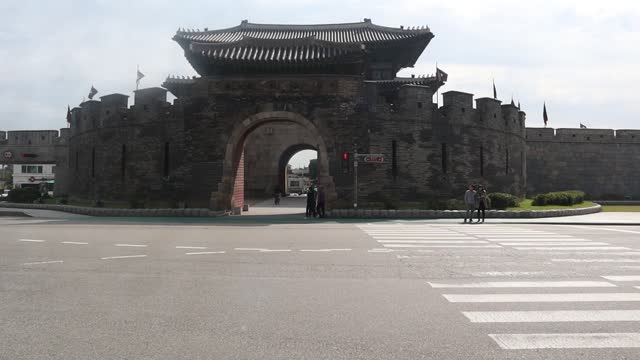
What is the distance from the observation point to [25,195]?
2786 cm

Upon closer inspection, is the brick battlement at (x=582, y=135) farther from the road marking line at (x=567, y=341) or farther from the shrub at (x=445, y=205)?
the road marking line at (x=567, y=341)

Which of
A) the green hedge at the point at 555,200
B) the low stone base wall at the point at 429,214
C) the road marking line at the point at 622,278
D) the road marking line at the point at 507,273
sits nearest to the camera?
the road marking line at the point at 622,278

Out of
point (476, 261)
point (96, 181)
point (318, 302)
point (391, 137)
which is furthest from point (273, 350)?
point (96, 181)

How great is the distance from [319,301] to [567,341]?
8.50ft

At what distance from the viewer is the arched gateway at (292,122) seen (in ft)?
66.5

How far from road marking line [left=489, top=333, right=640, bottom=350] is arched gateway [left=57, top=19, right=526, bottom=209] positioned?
16.0 metres

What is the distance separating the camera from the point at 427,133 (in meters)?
21.3

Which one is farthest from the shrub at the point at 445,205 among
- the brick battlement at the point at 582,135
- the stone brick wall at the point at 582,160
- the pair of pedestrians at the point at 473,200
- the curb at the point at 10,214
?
the curb at the point at 10,214

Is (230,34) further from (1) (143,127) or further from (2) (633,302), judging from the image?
(2) (633,302)

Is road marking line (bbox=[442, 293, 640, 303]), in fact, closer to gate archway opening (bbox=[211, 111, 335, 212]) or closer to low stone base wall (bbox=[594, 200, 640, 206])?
gate archway opening (bbox=[211, 111, 335, 212])

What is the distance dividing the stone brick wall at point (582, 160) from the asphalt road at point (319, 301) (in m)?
24.6

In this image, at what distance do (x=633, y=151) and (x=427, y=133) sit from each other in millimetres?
21850

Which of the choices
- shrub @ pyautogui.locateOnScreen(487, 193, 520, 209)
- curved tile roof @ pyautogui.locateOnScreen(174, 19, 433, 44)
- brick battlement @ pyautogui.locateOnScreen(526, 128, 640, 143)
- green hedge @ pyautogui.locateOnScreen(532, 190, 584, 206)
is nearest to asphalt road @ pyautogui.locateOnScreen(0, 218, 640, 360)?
shrub @ pyautogui.locateOnScreen(487, 193, 520, 209)

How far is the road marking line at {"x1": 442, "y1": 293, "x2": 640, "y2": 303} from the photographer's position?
5.41m
